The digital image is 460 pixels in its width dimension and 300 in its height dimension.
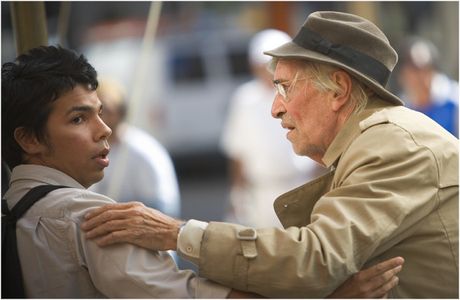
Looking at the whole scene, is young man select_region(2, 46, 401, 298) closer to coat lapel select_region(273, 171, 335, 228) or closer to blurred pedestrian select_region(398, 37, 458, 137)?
coat lapel select_region(273, 171, 335, 228)

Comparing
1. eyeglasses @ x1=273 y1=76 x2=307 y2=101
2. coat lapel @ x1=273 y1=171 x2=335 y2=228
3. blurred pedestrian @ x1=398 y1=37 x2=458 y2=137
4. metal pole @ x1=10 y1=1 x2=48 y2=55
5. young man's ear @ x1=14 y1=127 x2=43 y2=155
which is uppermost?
metal pole @ x1=10 y1=1 x2=48 y2=55

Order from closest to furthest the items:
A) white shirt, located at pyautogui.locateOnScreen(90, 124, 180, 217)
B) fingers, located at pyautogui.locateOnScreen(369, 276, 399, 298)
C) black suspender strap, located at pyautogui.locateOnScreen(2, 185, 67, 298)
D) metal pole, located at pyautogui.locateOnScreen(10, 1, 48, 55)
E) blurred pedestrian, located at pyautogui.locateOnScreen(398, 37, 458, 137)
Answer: fingers, located at pyautogui.locateOnScreen(369, 276, 399, 298) → black suspender strap, located at pyautogui.locateOnScreen(2, 185, 67, 298) → metal pole, located at pyautogui.locateOnScreen(10, 1, 48, 55) → white shirt, located at pyautogui.locateOnScreen(90, 124, 180, 217) → blurred pedestrian, located at pyautogui.locateOnScreen(398, 37, 458, 137)

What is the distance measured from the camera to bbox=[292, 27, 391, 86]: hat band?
125 inches

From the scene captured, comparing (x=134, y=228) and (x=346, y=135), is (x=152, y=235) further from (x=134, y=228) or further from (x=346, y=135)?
(x=346, y=135)

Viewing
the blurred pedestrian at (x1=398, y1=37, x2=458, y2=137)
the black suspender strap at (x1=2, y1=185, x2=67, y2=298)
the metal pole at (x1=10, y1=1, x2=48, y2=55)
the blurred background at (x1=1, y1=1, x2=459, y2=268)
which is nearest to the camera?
the black suspender strap at (x1=2, y1=185, x2=67, y2=298)

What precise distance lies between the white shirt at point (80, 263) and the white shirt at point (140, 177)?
3683 mm

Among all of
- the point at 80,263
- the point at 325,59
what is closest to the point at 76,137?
the point at 80,263

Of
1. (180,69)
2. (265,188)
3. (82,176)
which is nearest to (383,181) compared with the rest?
(82,176)

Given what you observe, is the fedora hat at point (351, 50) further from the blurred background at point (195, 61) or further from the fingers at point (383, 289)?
the blurred background at point (195, 61)

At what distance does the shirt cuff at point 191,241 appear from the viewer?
9.55 feet

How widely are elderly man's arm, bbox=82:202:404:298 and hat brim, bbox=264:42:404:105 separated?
22.5 inches

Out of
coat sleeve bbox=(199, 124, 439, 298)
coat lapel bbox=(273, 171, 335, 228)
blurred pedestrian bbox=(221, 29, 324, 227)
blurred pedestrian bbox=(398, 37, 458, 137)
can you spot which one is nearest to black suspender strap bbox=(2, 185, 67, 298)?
coat sleeve bbox=(199, 124, 439, 298)

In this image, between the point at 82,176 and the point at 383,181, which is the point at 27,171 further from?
the point at 383,181

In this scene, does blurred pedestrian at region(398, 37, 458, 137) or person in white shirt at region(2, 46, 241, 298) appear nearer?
person in white shirt at region(2, 46, 241, 298)
